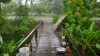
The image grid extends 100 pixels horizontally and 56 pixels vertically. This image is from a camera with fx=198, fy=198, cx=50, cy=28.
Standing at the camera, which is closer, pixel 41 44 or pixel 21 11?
pixel 41 44

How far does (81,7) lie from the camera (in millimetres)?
A: 11664

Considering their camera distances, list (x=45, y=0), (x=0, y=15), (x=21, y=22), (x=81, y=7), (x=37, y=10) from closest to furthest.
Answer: (x=0, y=15)
(x=81, y=7)
(x=21, y=22)
(x=37, y=10)
(x=45, y=0)

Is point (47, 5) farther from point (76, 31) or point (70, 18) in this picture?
point (76, 31)

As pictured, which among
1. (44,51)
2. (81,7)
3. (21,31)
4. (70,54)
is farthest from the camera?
(21,31)

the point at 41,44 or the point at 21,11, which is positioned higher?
the point at 21,11

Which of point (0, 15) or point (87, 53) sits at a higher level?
point (0, 15)

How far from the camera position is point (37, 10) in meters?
27.4

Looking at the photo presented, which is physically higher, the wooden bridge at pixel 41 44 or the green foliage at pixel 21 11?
the green foliage at pixel 21 11

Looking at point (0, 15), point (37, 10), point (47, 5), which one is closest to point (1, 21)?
point (0, 15)

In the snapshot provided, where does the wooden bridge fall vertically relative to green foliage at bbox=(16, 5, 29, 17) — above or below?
below

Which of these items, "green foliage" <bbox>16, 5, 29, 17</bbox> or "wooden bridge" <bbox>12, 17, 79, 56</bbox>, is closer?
"wooden bridge" <bbox>12, 17, 79, 56</bbox>

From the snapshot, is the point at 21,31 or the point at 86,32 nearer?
the point at 86,32

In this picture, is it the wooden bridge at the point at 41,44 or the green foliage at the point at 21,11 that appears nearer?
the wooden bridge at the point at 41,44

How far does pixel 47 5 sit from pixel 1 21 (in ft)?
60.1
